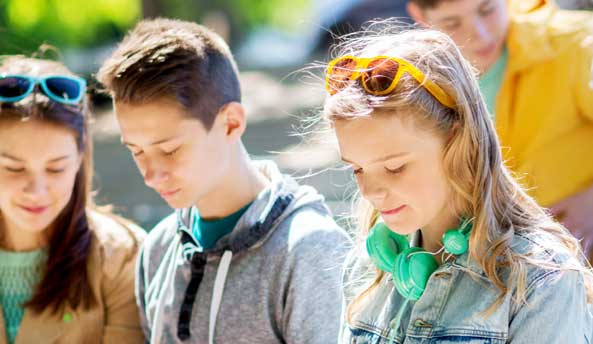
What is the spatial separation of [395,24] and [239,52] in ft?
47.5

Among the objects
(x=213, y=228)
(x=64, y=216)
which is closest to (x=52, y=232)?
(x=64, y=216)

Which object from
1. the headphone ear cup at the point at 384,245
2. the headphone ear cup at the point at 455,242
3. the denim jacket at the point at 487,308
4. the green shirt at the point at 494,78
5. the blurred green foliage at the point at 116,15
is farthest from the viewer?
the blurred green foliage at the point at 116,15

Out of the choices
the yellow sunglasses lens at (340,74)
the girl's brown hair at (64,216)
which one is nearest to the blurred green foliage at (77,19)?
the girl's brown hair at (64,216)

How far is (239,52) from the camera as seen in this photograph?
16.6 meters

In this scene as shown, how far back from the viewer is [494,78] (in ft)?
10.4

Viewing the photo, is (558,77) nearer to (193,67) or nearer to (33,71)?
(193,67)

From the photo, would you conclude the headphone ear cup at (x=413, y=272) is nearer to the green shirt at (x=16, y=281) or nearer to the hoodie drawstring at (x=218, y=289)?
the hoodie drawstring at (x=218, y=289)

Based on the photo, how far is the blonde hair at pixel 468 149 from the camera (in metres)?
1.90

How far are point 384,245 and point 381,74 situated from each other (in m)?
0.41

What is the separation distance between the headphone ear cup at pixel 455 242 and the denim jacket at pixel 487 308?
2cm

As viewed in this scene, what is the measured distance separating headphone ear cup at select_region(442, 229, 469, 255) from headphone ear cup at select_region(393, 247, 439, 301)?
74mm

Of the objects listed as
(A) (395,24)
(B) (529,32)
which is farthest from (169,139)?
(B) (529,32)

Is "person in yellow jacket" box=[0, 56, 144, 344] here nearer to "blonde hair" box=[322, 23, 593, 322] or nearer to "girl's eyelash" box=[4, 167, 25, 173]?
"girl's eyelash" box=[4, 167, 25, 173]

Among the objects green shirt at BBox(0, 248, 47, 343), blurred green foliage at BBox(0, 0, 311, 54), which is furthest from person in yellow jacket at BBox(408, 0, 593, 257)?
blurred green foliage at BBox(0, 0, 311, 54)
